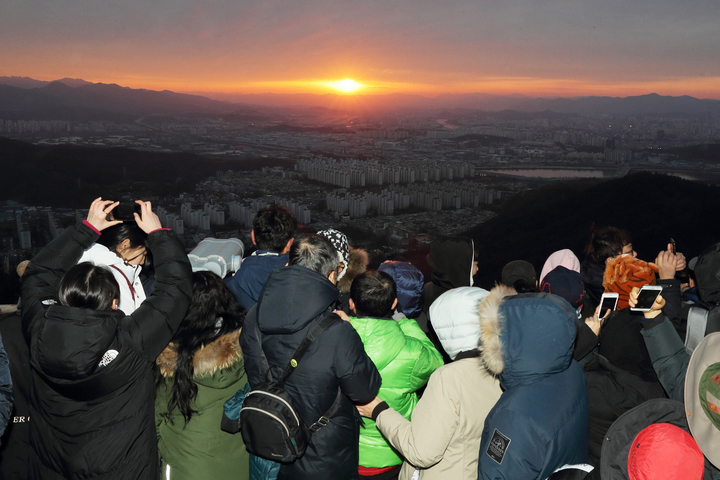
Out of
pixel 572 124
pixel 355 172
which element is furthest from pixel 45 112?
pixel 572 124

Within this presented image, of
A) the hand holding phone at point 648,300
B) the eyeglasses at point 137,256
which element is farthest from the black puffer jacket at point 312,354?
the hand holding phone at point 648,300

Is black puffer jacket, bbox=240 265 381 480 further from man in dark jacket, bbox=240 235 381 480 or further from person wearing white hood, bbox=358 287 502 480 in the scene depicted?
person wearing white hood, bbox=358 287 502 480

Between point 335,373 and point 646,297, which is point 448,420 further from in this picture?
point 646,297

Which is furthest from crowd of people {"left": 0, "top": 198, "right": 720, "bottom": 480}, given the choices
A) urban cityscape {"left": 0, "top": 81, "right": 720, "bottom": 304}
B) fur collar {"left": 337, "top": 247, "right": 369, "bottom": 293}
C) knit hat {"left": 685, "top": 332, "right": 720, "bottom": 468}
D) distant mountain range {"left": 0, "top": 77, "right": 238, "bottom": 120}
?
distant mountain range {"left": 0, "top": 77, "right": 238, "bottom": 120}

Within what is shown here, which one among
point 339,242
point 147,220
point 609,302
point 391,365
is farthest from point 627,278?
point 147,220

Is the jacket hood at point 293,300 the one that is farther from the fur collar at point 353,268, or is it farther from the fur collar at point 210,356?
the fur collar at point 353,268

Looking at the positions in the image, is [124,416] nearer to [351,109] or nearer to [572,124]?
[572,124]
